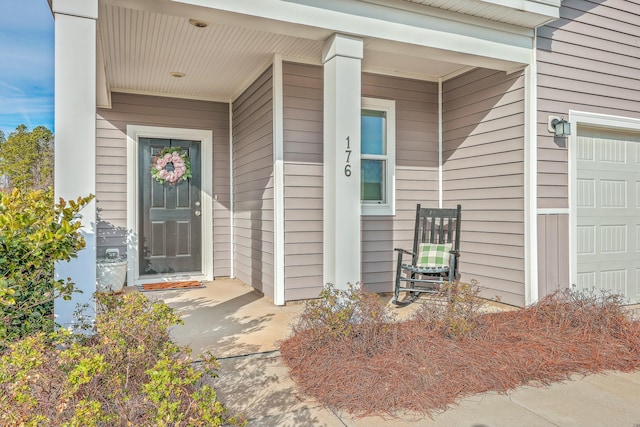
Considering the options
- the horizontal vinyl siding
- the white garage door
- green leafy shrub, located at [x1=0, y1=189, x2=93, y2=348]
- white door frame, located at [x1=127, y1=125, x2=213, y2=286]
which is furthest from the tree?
the white garage door

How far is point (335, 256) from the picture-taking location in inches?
138

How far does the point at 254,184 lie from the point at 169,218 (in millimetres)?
1491

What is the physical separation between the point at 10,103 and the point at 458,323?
15526 mm

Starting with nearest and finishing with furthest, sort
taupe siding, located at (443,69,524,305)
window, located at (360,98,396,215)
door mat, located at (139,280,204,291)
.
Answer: taupe siding, located at (443,69,524,305) → window, located at (360,98,396,215) → door mat, located at (139,280,204,291)

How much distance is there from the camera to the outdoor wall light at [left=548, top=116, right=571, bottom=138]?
423 centimetres

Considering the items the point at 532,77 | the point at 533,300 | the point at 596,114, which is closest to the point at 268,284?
the point at 533,300

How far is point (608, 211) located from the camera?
186 inches

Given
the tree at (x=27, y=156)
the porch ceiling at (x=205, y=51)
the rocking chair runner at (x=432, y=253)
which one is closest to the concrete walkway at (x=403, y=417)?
the rocking chair runner at (x=432, y=253)

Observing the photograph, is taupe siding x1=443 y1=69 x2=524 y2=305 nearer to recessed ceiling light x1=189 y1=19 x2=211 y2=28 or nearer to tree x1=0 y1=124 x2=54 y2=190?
recessed ceiling light x1=189 y1=19 x2=211 y2=28

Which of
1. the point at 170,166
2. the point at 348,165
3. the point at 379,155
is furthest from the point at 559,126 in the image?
the point at 170,166

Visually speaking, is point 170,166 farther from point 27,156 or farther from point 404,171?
point 27,156

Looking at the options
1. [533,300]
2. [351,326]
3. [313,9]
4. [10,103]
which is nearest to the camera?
[351,326]

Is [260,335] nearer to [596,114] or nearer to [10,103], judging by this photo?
[596,114]

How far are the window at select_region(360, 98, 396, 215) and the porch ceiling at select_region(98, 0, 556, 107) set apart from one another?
0.46 metres
